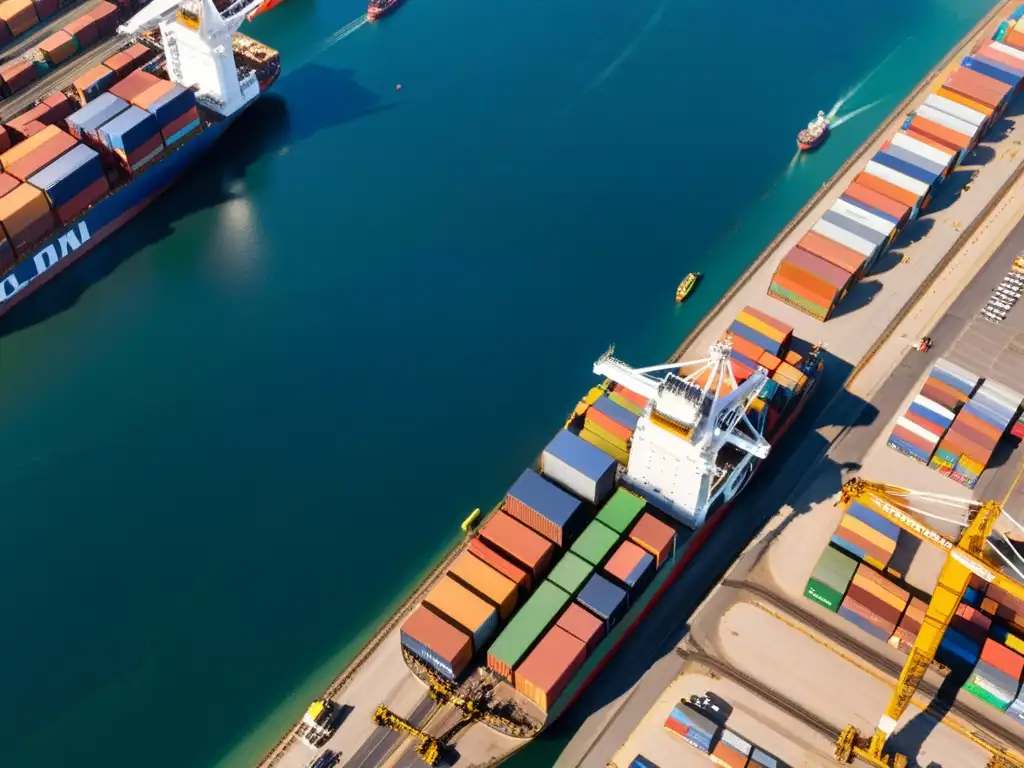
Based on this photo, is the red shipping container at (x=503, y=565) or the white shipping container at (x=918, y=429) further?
the white shipping container at (x=918, y=429)

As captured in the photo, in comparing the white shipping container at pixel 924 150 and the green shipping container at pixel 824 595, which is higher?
the white shipping container at pixel 924 150

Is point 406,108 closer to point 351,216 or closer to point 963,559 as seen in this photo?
point 351,216

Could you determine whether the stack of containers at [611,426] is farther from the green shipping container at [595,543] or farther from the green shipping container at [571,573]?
the green shipping container at [571,573]

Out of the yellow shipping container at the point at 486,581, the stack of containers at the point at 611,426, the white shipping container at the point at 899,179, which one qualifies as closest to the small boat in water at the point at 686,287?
the stack of containers at the point at 611,426

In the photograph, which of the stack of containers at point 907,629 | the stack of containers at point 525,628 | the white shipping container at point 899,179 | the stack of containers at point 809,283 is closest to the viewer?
the stack of containers at point 525,628

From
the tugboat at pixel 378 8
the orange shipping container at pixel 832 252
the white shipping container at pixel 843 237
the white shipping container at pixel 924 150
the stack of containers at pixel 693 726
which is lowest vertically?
the stack of containers at pixel 693 726

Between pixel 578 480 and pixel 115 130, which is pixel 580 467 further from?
pixel 115 130
